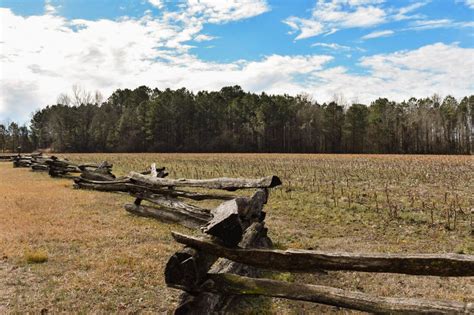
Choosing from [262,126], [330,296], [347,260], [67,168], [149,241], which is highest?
[262,126]

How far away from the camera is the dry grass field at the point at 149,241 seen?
5031 millimetres

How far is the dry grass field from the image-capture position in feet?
16.5

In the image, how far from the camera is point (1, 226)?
8.67 metres

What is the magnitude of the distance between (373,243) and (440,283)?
198cm

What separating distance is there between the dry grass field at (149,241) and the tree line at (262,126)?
59862 mm

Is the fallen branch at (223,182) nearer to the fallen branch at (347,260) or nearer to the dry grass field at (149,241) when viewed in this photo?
the dry grass field at (149,241)

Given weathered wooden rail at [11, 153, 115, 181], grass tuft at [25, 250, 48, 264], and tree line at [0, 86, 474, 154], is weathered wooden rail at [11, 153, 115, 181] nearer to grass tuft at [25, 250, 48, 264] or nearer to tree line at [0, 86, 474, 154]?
grass tuft at [25, 250, 48, 264]

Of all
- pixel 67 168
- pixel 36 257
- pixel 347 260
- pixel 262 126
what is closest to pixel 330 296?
pixel 347 260

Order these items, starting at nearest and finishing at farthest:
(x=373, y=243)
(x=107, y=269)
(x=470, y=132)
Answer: (x=107, y=269) < (x=373, y=243) < (x=470, y=132)

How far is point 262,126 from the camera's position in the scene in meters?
74.1

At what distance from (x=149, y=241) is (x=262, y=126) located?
220ft

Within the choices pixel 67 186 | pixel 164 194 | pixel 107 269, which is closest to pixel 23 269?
pixel 107 269

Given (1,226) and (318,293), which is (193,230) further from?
(318,293)

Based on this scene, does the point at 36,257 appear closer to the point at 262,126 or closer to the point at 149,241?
the point at 149,241
